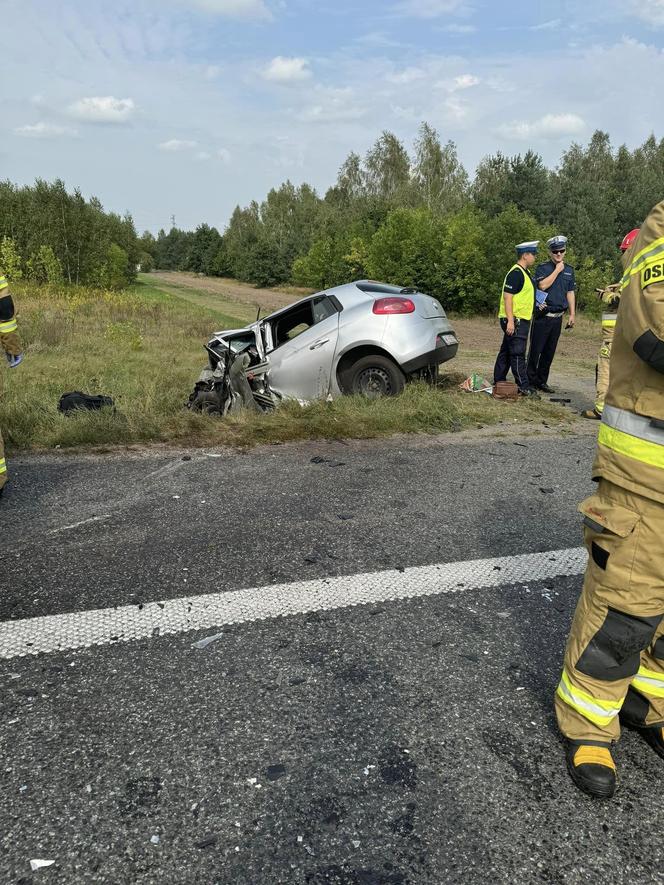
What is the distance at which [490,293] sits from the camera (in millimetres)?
19469

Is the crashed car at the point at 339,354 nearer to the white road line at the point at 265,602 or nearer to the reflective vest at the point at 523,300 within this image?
the reflective vest at the point at 523,300

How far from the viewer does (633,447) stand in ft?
6.06

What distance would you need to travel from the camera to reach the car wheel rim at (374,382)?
7113 millimetres

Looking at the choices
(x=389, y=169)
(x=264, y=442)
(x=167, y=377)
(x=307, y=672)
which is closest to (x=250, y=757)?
(x=307, y=672)

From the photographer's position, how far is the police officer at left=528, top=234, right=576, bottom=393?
8.41 meters

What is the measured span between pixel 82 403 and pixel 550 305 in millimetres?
6280

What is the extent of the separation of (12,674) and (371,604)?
1.57m

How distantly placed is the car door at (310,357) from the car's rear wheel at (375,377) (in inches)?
11.7

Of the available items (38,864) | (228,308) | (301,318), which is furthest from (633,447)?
(228,308)

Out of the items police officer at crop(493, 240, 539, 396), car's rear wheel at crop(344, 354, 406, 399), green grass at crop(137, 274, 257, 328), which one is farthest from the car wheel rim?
green grass at crop(137, 274, 257, 328)

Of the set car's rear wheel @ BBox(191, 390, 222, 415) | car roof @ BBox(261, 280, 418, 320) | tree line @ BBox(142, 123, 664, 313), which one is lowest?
car's rear wheel @ BBox(191, 390, 222, 415)

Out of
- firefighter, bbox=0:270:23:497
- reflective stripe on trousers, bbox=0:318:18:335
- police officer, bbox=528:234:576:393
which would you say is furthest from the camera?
police officer, bbox=528:234:576:393

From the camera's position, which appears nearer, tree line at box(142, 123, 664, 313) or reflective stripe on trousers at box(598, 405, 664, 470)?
reflective stripe on trousers at box(598, 405, 664, 470)

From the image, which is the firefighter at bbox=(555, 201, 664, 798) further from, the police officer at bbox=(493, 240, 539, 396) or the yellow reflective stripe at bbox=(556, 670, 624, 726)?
the police officer at bbox=(493, 240, 539, 396)
